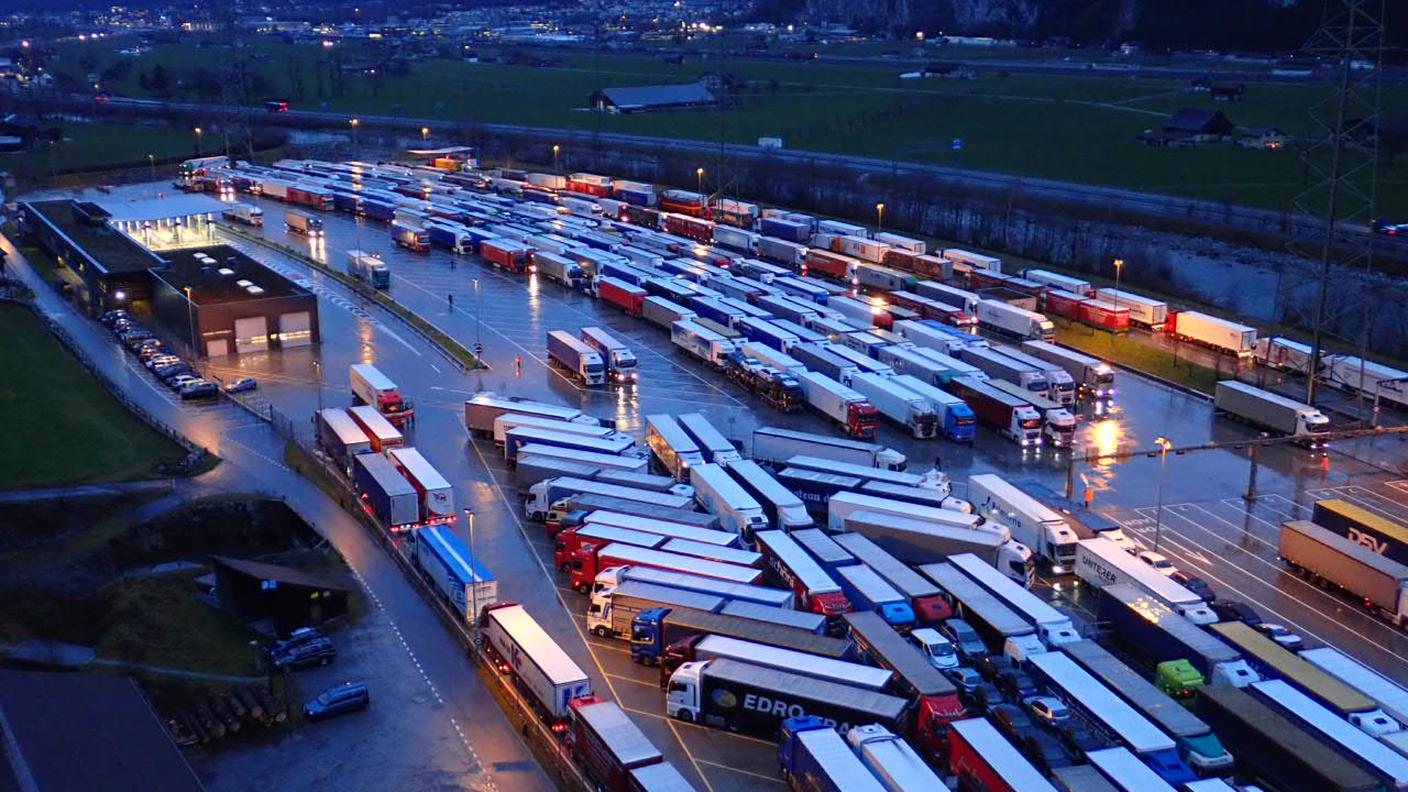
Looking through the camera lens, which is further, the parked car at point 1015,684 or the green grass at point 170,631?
the green grass at point 170,631

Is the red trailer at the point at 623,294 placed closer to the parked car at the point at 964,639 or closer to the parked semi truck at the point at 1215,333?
the parked semi truck at the point at 1215,333

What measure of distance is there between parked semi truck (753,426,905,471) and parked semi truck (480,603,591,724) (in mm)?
8658

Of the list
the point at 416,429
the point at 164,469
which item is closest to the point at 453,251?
the point at 416,429

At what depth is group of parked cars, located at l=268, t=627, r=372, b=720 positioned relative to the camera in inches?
679

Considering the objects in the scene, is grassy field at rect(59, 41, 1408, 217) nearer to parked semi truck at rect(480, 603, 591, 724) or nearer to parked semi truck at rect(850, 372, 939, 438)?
parked semi truck at rect(850, 372, 939, 438)

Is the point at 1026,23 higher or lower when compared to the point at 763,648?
higher

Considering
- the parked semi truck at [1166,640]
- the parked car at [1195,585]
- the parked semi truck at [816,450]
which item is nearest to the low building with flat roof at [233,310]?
the parked semi truck at [816,450]

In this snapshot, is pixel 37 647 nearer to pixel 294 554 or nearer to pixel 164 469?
pixel 294 554

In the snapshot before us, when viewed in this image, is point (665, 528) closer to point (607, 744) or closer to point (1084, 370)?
point (607, 744)

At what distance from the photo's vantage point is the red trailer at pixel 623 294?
128 feet

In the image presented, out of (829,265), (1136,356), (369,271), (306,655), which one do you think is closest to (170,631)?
(306,655)

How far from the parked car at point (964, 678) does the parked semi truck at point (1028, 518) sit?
4.98 m

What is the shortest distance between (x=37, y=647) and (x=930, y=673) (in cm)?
1298

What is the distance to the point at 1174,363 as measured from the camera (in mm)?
34406
